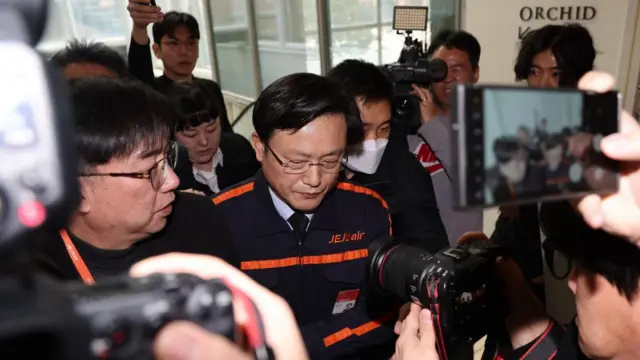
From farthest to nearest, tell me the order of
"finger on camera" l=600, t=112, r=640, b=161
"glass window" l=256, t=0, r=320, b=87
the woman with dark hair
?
"glass window" l=256, t=0, r=320, b=87, the woman with dark hair, "finger on camera" l=600, t=112, r=640, b=161

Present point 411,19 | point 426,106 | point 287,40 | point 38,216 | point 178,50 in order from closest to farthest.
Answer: point 38,216
point 426,106
point 411,19
point 178,50
point 287,40

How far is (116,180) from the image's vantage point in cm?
95

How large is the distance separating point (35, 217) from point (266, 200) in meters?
0.92

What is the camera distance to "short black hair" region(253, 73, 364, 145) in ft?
3.97

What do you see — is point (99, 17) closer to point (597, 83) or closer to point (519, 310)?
point (519, 310)

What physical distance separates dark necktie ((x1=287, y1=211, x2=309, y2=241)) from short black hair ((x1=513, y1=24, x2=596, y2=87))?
1069 millimetres

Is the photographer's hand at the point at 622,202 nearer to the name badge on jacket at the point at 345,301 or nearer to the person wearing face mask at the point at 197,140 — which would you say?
the name badge on jacket at the point at 345,301

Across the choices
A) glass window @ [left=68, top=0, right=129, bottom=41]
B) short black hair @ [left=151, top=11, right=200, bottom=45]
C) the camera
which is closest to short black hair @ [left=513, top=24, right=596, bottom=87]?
short black hair @ [left=151, top=11, right=200, bottom=45]

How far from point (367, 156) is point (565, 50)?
830 millimetres

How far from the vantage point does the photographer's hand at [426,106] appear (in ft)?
6.88

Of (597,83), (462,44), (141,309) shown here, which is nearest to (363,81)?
(462,44)

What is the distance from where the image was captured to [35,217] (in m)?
0.34

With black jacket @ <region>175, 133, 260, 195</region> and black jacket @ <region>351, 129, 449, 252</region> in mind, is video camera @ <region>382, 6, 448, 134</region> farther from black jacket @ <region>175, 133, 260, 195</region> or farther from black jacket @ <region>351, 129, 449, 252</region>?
black jacket @ <region>175, 133, 260, 195</region>

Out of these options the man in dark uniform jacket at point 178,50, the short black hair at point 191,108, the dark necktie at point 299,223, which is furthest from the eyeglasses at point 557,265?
the man in dark uniform jacket at point 178,50
